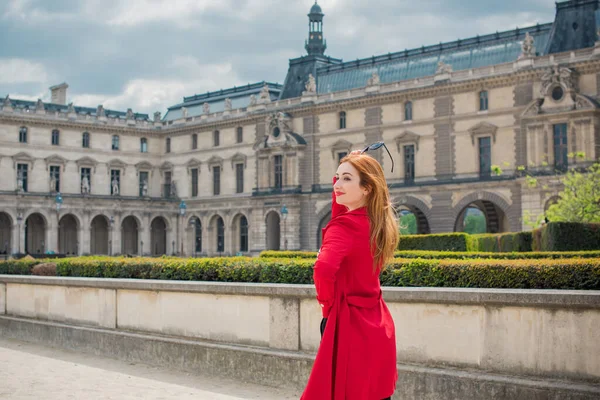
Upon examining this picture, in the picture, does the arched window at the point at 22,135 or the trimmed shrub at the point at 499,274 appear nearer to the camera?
the trimmed shrub at the point at 499,274

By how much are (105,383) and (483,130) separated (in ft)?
151

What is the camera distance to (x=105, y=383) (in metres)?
11.0

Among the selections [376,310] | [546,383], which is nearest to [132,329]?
[546,383]

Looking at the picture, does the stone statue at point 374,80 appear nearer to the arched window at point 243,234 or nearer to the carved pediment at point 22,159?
the arched window at point 243,234

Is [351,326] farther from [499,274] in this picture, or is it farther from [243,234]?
[243,234]

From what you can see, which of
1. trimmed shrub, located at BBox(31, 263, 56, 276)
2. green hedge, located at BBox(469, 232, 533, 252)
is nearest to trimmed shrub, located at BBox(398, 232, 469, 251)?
green hedge, located at BBox(469, 232, 533, 252)

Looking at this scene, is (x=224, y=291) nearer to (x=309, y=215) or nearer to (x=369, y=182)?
(x=369, y=182)

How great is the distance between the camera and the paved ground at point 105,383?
10.2 m

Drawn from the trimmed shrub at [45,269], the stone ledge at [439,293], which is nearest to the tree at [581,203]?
the trimmed shrub at [45,269]

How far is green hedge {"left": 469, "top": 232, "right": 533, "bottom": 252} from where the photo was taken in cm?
2833

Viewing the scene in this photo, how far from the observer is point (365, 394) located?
17.7ft

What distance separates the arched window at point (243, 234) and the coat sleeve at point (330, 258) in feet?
212

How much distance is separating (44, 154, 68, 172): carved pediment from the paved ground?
5973 centimetres

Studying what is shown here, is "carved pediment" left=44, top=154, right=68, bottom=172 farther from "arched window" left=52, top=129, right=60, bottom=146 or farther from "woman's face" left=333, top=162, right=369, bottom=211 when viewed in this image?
"woman's face" left=333, top=162, right=369, bottom=211
